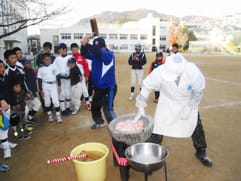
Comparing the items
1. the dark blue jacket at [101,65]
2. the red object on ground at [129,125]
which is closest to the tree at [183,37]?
the dark blue jacket at [101,65]

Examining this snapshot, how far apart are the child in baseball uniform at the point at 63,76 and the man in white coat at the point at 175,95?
9.94 feet

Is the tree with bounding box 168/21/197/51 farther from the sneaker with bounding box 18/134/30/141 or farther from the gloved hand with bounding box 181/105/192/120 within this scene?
the gloved hand with bounding box 181/105/192/120

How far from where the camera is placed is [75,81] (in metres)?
5.54

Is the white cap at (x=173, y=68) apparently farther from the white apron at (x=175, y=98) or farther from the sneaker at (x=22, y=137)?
the sneaker at (x=22, y=137)

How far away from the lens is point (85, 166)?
8.13 ft

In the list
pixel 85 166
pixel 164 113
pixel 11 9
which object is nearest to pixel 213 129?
pixel 164 113

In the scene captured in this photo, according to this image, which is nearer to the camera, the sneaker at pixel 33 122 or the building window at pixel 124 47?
the sneaker at pixel 33 122

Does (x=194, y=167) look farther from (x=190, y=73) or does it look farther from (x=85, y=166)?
(x=85, y=166)

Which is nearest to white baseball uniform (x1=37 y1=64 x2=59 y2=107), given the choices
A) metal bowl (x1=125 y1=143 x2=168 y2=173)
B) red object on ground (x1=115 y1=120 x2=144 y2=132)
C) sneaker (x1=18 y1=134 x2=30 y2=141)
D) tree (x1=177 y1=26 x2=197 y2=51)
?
sneaker (x1=18 y1=134 x2=30 y2=141)

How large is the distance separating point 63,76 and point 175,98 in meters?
3.38

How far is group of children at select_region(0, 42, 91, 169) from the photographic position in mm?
3580

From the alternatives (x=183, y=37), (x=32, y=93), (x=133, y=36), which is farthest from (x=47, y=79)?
(x=133, y=36)

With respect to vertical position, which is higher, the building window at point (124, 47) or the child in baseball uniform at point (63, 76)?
the child in baseball uniform at point (63, 76)

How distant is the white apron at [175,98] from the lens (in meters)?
2.70
